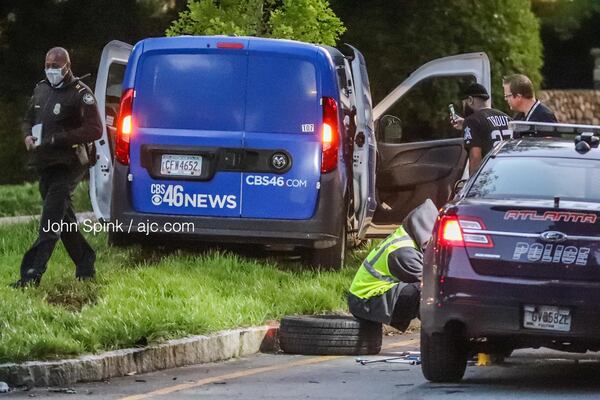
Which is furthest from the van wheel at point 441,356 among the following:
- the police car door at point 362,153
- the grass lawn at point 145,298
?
the police car door at point 362,153

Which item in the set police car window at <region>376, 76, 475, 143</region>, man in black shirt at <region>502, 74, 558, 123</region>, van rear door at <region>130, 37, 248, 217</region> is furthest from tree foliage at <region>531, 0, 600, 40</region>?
van rear door at <region>130, 37, 248, 217</region>

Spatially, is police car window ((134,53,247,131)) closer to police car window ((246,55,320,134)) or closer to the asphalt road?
police car window ((246,55,320,134))

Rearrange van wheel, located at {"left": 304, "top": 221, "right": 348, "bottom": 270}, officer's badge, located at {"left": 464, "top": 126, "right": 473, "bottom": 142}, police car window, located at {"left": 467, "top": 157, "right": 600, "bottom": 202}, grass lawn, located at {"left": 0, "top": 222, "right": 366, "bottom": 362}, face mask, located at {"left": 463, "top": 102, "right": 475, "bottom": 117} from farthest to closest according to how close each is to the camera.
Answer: face mask, located at {"left": 463, "top": 102, "right": 475, "bottom": 117}
officer's badge, located at {"left": 464, "top": 126, "right": 473, "bottom": 142}
van wheel, located at {"left": 304, "top": 221, "right": 348, "bottom": 270}
grass lawn, located at {"left": 0, "top": 222, "right": 366, "bottom": 362}
police car window, located at {"left": 467, "top": 157, "right": 600, "bottom": 202}

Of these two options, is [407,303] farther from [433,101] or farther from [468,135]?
[433,101]

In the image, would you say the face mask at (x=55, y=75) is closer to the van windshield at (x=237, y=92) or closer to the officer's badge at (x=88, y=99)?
the officer's badge at (x=88, y=99)

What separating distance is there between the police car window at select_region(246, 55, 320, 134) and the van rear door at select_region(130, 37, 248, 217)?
0.08 metres

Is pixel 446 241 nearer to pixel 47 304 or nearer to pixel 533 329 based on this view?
pixel 533 329

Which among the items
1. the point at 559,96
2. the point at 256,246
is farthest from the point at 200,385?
the point at 559,96

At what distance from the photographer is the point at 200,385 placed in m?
10.4

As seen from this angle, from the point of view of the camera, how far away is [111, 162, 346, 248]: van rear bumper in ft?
47.0

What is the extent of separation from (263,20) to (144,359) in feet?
28.0

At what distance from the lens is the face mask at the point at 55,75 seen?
1318cm

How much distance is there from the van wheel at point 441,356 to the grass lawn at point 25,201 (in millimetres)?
11617

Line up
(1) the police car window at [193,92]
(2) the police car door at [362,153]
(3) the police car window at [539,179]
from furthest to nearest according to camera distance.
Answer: (2) the police car door at [362,153], (1) the police car window at [193,92], (3) the police car window at [539,179]
